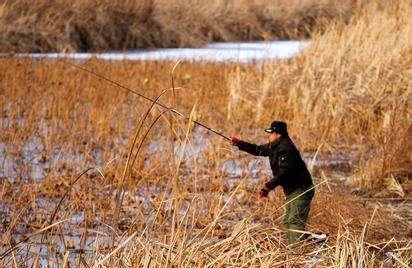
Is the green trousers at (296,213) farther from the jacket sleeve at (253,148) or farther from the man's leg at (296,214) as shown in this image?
the jacket sleeve at (253,148)

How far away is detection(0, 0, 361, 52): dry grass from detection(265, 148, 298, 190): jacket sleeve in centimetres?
920

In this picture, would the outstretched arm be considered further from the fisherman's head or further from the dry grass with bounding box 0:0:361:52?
Answer: the dry grass with bounding box 0:0:361:52

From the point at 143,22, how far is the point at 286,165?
15099 mm

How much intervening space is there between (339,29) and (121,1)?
402 inches

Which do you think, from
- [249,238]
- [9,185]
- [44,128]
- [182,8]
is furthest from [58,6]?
[249,238]

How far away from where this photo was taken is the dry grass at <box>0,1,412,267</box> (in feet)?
10.5

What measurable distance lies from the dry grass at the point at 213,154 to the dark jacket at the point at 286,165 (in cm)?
22

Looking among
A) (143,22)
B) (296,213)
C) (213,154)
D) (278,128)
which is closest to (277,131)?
(278,128)

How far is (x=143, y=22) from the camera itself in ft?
61.6

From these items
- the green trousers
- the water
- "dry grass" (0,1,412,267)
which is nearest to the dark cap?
the green trousers

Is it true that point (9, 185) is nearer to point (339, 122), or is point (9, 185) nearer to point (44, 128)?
point (44, 128)

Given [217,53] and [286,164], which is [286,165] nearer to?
[286,164]

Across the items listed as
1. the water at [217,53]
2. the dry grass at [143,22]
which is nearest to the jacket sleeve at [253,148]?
the dry grass at [143,22]

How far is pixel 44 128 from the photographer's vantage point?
7.17 metres
